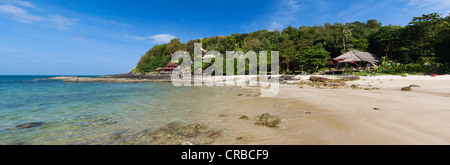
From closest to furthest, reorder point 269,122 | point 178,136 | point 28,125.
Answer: point 178,136
point 269,122
point 28,125

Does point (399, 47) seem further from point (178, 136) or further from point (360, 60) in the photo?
point (178, 136)

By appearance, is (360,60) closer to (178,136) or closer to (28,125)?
(178,136)

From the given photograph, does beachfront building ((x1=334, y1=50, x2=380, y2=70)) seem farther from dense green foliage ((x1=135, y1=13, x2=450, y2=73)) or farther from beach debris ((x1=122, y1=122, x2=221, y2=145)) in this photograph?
beach debris ((x1=122, y1=122, x2=221, y2=145))

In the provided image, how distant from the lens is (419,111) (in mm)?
5312

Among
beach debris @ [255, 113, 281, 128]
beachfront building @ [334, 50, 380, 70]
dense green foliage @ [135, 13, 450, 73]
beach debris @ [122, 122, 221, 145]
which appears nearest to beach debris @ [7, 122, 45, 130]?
beach debris @ [122, 122, 221, 145]

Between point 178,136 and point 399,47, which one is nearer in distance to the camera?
point 178,136

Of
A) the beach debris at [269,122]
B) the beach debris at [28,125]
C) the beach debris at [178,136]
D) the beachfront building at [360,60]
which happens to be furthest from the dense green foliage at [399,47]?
the beach debris at [28,125]

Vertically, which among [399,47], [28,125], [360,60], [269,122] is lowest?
[28,125]

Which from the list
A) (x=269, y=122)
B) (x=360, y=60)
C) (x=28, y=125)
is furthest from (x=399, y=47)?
(x=28, y=125)

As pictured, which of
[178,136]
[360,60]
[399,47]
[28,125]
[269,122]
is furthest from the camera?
[399,47]

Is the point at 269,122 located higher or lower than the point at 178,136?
higher
